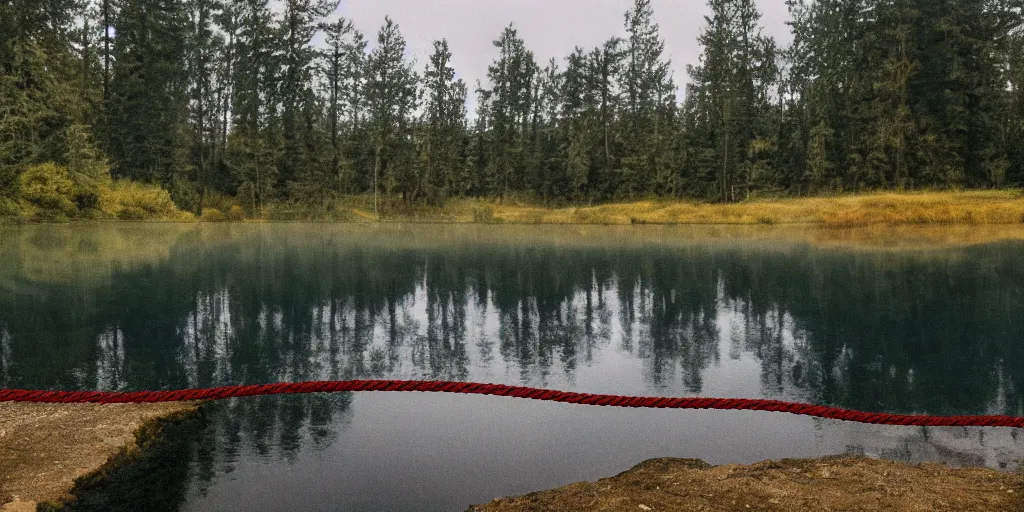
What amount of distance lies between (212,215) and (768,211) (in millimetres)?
40289

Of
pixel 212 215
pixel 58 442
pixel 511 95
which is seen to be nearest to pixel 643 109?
pixel 511 95

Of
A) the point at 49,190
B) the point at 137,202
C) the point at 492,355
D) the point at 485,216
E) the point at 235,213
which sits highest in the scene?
the point at 49,190

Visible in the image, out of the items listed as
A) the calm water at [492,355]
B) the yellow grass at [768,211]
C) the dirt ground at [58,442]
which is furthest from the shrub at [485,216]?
the dirt ground at [58,442]

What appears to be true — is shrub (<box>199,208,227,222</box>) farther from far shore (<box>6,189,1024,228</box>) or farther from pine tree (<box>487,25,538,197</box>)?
pine tree (<box>487,25,538,197</box>)

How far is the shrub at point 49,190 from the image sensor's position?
41125 mm

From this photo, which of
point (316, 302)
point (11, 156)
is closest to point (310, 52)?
point (11, 156)

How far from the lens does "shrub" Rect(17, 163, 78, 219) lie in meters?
41.1

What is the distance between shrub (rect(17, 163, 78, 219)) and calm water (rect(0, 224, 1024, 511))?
52.9ft

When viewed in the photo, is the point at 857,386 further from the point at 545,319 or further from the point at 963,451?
the point at 545,319

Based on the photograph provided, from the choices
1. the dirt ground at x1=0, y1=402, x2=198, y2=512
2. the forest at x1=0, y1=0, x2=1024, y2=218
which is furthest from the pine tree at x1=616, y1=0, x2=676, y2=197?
the dirt ground at x1=0, y1=402, x2=198, y2=512

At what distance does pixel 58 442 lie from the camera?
6.51 meters

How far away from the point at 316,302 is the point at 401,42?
158ft

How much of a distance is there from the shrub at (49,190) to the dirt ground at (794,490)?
45321 millimetres

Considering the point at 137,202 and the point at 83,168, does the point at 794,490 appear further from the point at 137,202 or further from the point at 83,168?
the point at 137,202
